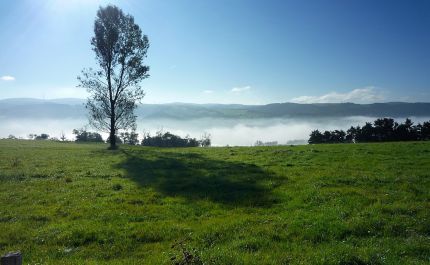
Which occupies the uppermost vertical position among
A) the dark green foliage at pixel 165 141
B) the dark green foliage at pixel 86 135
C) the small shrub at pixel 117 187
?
the dark green foliage at pixel 86 135

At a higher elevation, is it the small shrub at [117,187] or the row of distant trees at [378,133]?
the row of distant trees at [378,133]

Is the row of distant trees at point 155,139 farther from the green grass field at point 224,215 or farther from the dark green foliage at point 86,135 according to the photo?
the green grass field at point 224,215

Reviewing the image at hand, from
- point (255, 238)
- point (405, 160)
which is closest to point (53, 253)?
point (255, 238)

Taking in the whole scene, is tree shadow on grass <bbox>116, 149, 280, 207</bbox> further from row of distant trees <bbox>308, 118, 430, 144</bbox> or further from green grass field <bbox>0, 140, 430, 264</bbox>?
row of distant trees <bbox>308, 118, 430, 144</bbox>

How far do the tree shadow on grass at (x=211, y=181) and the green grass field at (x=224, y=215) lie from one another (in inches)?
2.5

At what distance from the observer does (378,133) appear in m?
56.5

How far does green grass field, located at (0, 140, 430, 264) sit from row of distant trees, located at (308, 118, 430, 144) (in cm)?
3379

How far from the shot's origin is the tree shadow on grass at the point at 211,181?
628 inches

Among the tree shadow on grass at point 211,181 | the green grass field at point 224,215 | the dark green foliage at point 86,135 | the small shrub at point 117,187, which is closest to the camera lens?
the green grass field at point 224,215

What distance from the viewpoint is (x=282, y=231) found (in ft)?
37.0

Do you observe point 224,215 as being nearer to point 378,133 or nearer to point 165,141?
point 378,133

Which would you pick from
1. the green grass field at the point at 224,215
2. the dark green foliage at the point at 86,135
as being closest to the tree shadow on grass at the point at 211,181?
the green grass field at the point at 224,215

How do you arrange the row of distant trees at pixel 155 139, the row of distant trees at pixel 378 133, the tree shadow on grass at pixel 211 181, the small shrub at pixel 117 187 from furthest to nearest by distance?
the row of distant trees at pixel 155 139, the row of distant trees at pixel 378 133, the small shrub at pixel 117 187, the tree shadow on grass at pixel 211 181

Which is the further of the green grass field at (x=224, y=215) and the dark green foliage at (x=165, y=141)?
the dark green foliage at (x=165, y=141)
